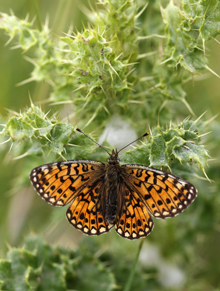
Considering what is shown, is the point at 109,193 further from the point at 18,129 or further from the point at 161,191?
the point at 18,129

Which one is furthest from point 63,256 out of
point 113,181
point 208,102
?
point 208,102

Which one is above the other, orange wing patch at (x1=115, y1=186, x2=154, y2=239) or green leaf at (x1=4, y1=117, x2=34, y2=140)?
green leaf at (x1=4, y1=117, x2=34, y2=140)

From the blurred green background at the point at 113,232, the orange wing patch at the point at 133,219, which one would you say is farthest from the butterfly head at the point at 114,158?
the blurred green background at the point at 113,232

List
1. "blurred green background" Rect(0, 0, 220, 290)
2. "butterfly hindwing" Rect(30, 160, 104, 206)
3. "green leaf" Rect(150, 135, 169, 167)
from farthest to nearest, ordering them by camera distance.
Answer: "blurred green background" Rect(0, 0, 220, 290)
"butterfly hindwing" Rect(30, 160, 104, 206)
"green leaf" Rect(150, 135, 169, 167)

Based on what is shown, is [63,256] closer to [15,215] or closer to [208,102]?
[15,215]

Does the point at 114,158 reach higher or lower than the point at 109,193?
higher

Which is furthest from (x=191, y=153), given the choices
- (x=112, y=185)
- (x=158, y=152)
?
(x=112, y=185)

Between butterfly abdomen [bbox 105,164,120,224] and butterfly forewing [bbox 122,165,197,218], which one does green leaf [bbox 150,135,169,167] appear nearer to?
butterfly forewing [bbox 122,165,197,218]

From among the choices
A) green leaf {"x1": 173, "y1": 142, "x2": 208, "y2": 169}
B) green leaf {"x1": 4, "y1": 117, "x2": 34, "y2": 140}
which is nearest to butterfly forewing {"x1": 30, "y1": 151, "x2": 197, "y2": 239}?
green leaf {"x1": 173, "y1": 142, "x2": 208, "y2": 169}
